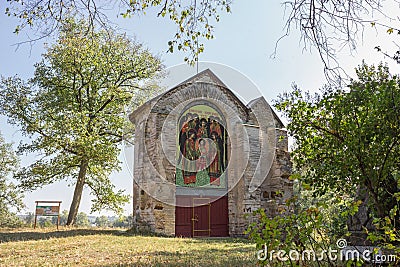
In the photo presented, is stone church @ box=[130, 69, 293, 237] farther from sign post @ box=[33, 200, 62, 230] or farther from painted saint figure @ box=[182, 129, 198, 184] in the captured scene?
sign post @ box=[33, 200, 62, 230]

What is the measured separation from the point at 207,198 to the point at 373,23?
1188cm

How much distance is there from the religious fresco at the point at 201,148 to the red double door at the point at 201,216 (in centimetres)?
63

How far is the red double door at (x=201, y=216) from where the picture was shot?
1396cm

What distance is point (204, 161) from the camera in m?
14.8

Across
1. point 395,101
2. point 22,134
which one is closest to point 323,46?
point 395,101

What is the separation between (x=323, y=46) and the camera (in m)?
3.90

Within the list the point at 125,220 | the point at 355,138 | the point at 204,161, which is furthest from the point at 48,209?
the point at 355,138

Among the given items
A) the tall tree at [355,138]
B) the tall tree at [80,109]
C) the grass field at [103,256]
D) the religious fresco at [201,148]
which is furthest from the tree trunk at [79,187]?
the tall tree at [355,138]

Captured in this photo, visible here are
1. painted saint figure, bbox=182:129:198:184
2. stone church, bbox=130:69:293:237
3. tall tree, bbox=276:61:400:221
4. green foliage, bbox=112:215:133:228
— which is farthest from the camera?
green foliage, bbox=112:215:133:228

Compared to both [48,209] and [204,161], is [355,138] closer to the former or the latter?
[204,161]

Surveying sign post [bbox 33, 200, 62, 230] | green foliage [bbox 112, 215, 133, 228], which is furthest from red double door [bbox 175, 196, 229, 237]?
sign post [bbox 33, 200, 62, 230]

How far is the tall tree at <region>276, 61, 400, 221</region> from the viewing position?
17.2 feet

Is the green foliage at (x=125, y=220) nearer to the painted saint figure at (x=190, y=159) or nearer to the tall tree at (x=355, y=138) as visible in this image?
the painted saint figure at (x=190, y=159)

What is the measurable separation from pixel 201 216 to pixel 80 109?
872 centimetres
